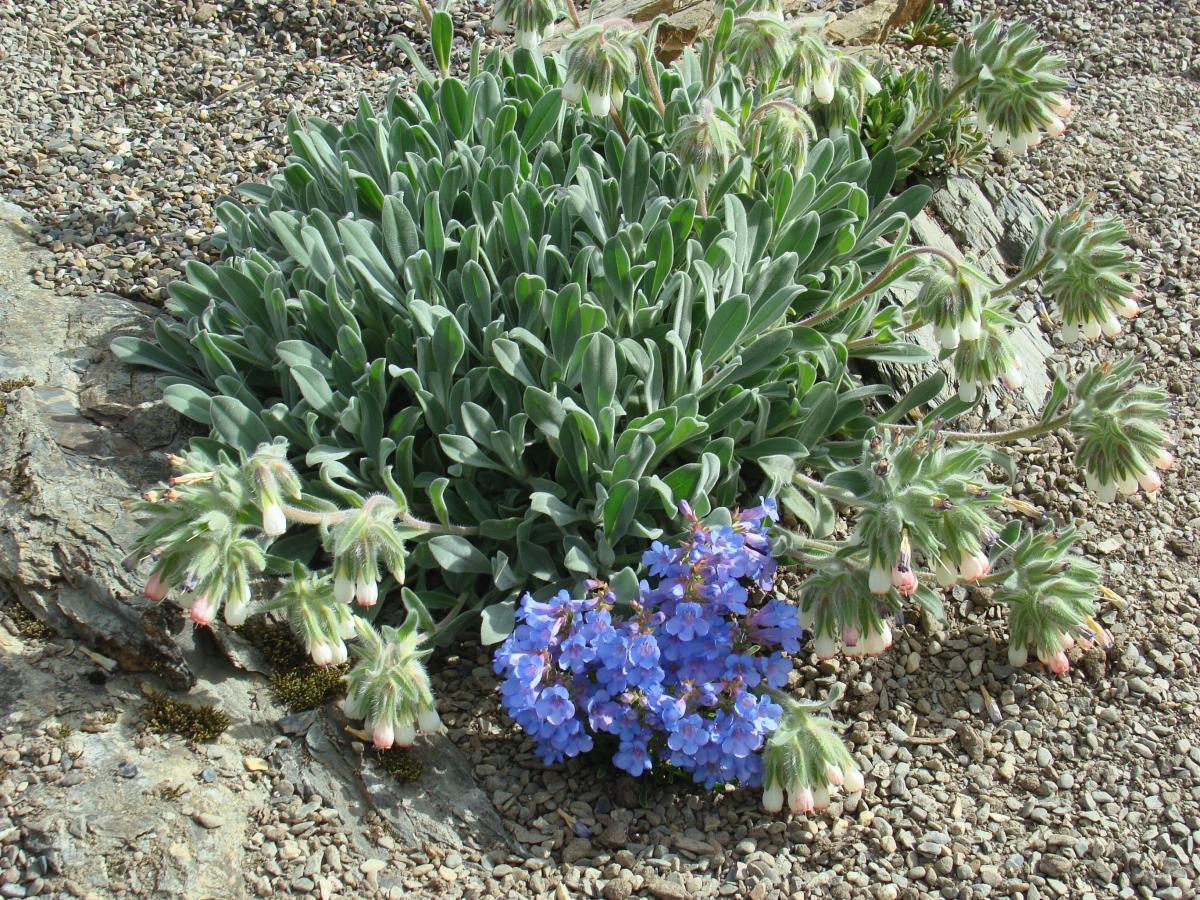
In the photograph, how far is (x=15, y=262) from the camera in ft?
15.1

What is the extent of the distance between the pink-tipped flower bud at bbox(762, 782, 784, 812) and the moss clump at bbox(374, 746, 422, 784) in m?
0.96

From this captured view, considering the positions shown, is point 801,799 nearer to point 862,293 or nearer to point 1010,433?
point 1010,433

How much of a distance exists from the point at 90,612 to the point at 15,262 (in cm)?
190

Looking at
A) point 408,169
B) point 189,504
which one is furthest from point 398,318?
point 189,504

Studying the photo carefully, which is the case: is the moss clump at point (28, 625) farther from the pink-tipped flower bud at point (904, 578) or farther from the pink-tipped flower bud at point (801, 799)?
the pink-tipped flower bud at point (904, 578)

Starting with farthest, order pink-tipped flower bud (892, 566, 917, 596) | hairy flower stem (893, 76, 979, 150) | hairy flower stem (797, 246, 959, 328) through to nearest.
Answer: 1. hairy flower stem (893, 76, 979, 150)
2. hairy flower stem (797, 246, 959, 328)
3. pink-tipped flower bud (892, 566, 917, 596)

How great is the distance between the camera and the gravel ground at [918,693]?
3.11 meters

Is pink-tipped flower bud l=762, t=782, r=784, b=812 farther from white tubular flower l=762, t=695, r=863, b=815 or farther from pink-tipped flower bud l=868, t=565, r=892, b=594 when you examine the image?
pink-tipped flower bud l=868, t=565, r=892, b=594

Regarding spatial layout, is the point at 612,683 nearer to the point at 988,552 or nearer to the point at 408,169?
the point at 988,552

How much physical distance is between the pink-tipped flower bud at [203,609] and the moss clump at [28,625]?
0.87 m

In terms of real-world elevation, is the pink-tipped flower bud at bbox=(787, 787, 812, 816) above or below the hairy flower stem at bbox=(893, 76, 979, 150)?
below

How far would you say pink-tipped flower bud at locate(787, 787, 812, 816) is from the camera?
299cm

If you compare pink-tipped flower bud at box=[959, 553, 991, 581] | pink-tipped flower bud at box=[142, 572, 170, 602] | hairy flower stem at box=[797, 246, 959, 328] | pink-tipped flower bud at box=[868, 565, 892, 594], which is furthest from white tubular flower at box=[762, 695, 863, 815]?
pink-tipped flower bud at box=[142, 572, 170, 602]

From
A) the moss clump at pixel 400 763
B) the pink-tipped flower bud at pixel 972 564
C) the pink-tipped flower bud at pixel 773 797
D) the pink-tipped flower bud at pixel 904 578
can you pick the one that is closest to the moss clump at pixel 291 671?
the moss clump at pixel 400 763
